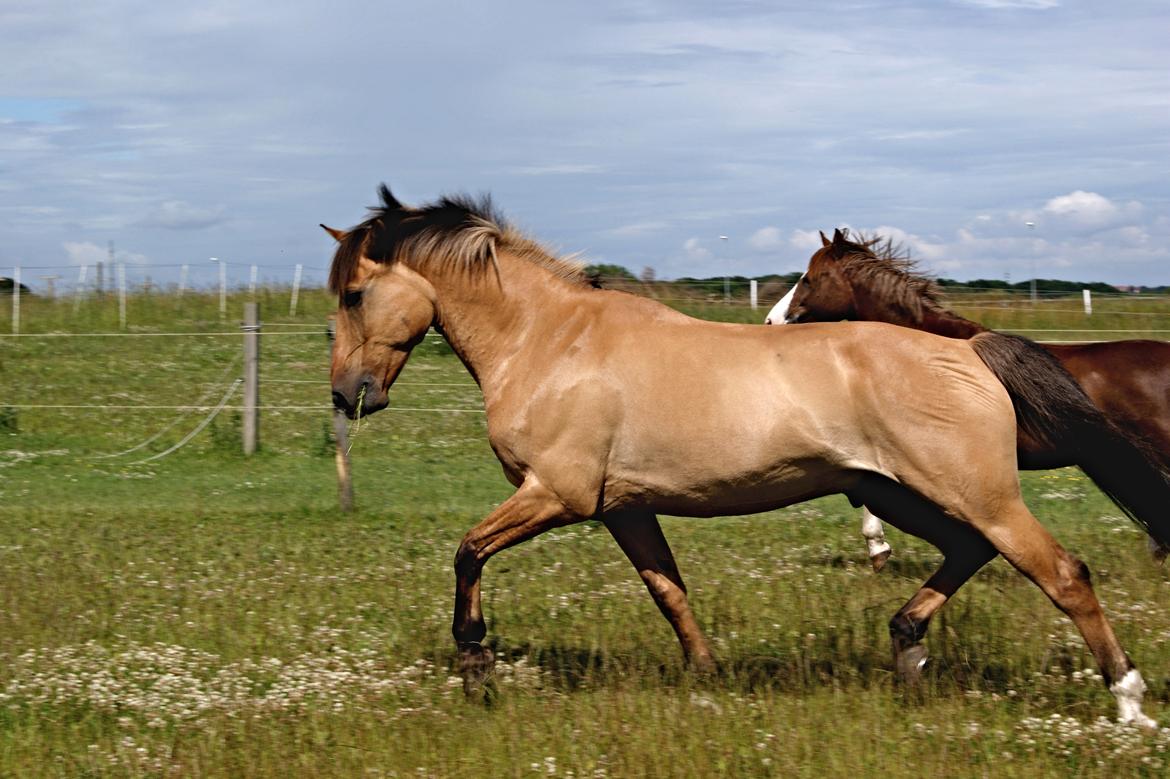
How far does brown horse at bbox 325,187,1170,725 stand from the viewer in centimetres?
556

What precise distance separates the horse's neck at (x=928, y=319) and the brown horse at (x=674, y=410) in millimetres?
1998

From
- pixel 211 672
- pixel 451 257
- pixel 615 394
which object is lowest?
pixel 211 672

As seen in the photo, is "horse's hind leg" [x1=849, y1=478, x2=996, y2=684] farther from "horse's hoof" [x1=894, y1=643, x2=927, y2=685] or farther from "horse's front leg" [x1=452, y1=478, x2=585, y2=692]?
"horse's front leg" [x1=452, y1=478, x2=585, y2=692]

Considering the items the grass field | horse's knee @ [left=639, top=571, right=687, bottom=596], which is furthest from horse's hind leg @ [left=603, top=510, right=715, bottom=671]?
the grass field

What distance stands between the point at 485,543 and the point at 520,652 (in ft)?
3.69

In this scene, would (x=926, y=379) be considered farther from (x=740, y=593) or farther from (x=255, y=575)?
(x=255, y=575)

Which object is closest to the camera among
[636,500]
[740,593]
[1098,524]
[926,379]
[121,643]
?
[926,379]

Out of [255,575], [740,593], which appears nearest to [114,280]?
[255,575]

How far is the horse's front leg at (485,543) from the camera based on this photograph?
5.90 meters

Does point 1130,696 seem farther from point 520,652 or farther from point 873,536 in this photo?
point 873,536

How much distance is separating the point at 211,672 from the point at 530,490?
1.93m

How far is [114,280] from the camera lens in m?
29.7

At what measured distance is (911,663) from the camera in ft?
20.1

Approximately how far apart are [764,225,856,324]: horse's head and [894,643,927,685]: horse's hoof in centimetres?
327
